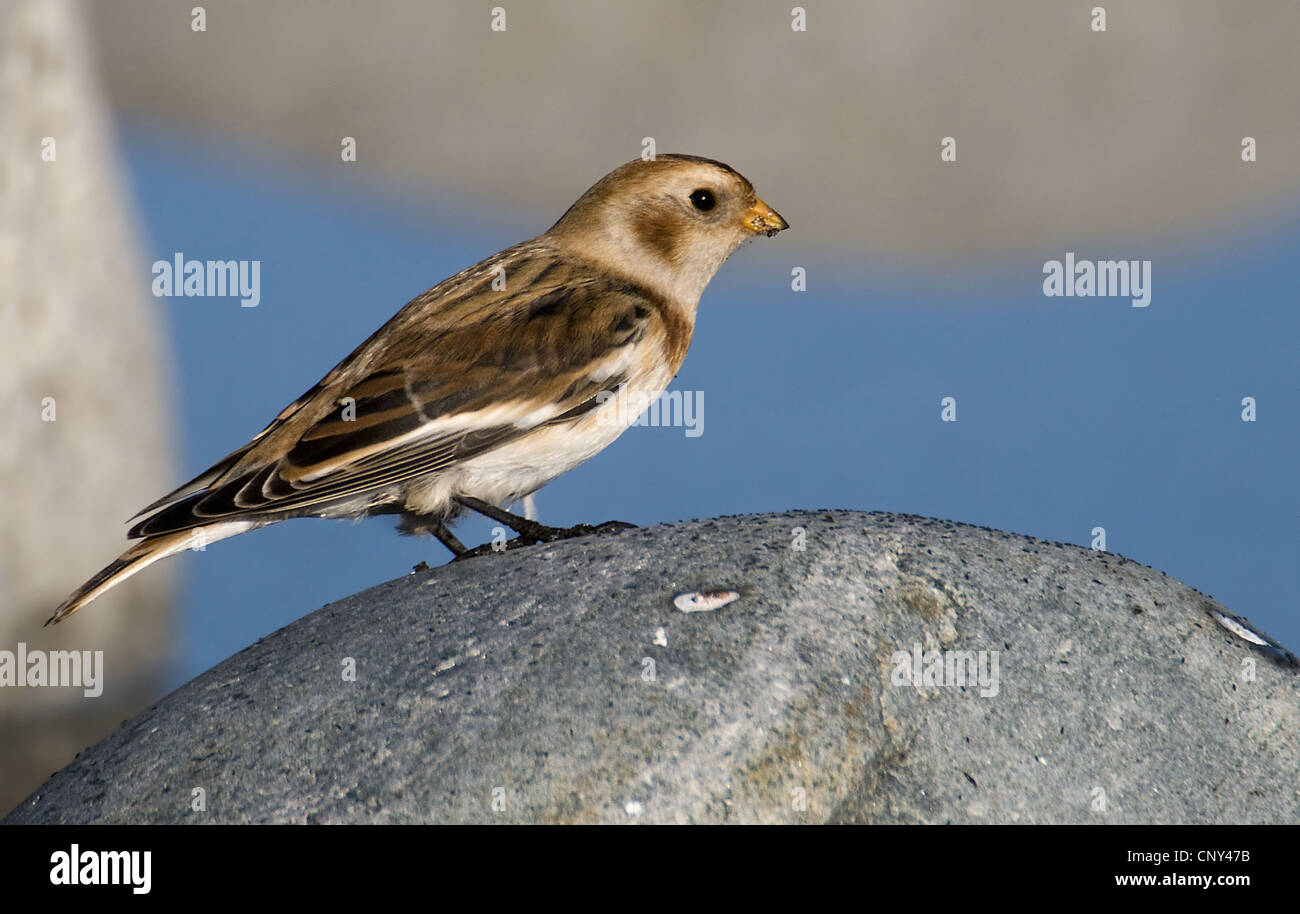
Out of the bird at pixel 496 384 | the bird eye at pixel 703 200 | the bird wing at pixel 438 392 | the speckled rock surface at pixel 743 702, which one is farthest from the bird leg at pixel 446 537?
the bird eye at pixel 703 200

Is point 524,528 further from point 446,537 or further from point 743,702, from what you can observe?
point 743,702

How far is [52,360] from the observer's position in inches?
260

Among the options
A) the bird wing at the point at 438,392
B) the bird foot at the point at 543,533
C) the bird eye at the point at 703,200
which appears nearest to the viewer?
the bird wing at the point at 438,392

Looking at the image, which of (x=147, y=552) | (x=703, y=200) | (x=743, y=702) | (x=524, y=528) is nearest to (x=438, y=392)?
(x=524, y=528)

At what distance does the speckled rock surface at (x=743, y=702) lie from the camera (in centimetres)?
353

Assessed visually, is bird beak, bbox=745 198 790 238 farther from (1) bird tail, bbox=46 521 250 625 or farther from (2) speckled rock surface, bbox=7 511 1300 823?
(1) bird tail, bbox=46 521 250 625

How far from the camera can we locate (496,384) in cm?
474

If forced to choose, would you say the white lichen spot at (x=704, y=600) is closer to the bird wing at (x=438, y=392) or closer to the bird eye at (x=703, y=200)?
the bird wing at (x=438, y=392)

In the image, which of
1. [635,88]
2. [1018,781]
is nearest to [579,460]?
[1018,781]

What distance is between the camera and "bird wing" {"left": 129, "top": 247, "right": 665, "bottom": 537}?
4.52 m

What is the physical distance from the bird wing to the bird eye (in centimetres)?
39

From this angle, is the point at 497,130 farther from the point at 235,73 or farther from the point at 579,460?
the point at 579,460

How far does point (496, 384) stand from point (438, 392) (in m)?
0.19

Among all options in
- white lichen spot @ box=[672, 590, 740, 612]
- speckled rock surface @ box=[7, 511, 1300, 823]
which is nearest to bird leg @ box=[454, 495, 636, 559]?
speckled rock surface @ box=[7, 511, 1300, 823]
